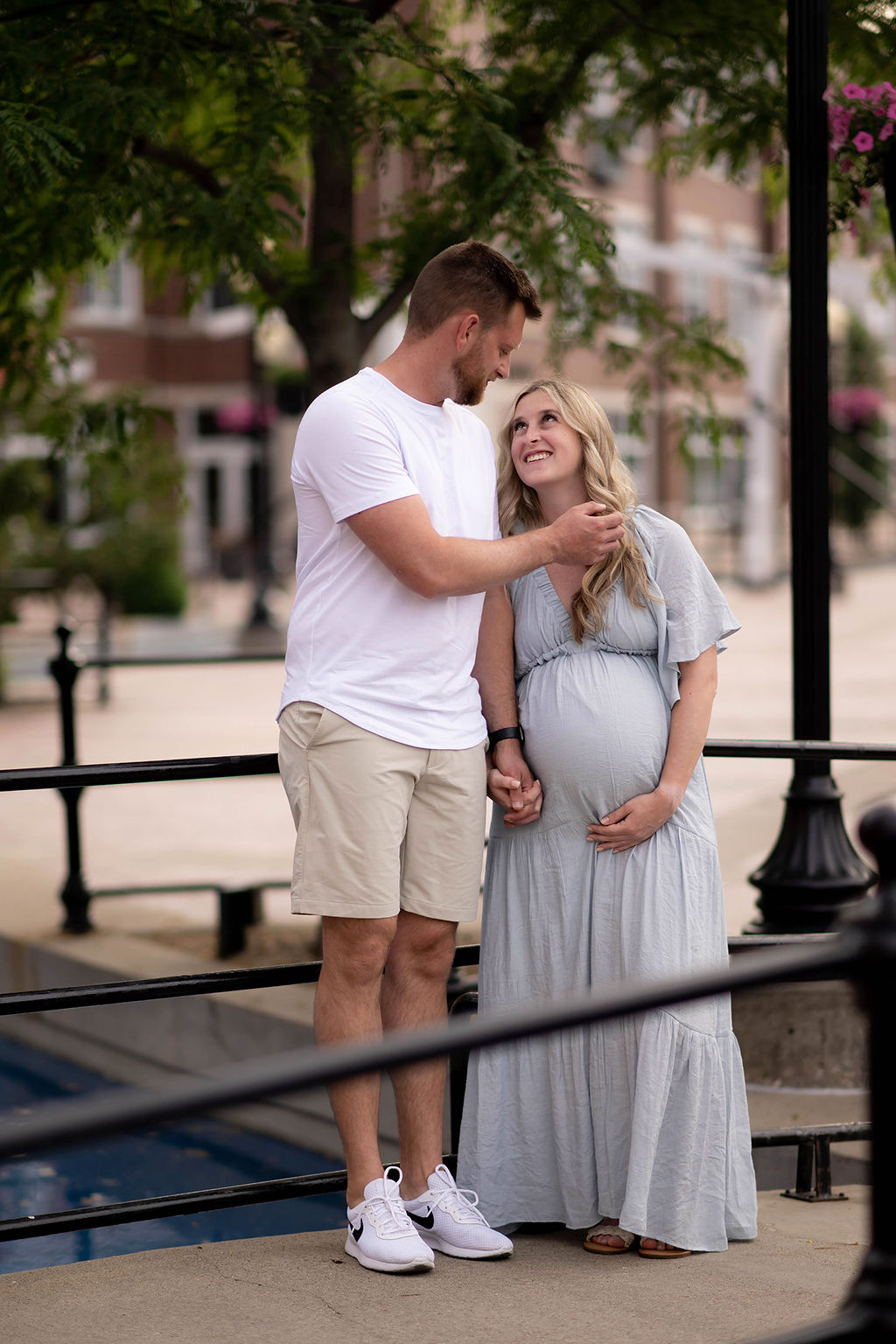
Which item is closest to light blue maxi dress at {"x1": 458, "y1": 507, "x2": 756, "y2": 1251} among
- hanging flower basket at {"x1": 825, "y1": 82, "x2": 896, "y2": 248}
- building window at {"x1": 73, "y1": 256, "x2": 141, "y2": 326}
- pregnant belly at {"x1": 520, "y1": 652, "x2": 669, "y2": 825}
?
pregnant belly at {"x1": 520, "y1": 652, "x2": 669, "y2": 825}

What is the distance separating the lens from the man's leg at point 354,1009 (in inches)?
110

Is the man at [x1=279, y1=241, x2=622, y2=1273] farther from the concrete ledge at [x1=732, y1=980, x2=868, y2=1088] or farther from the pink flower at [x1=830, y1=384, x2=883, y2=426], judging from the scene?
the pink flower at [x1=830, y1=384, x2=883, y2=426]

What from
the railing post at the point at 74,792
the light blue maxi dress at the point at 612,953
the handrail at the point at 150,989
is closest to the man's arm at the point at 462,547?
the light blue maxi dress at the point at 612,953

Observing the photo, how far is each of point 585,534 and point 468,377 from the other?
1.26ft

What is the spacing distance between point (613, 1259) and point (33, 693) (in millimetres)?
12201

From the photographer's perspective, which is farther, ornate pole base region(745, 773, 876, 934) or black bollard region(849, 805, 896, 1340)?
ornate pole base region(745, 773, 876, 934)

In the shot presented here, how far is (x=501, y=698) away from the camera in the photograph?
3.06 meters

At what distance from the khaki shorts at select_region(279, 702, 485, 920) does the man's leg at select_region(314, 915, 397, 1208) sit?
0.06 meters

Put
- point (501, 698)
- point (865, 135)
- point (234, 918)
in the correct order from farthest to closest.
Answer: point (234, 918), point (865, 135), point (501, 698)

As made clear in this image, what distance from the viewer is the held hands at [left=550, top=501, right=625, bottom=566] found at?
278 centimetres

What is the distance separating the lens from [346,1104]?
285 cm

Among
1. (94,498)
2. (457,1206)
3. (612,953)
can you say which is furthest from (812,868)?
(94,498)

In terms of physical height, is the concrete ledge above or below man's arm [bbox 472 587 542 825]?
→ below

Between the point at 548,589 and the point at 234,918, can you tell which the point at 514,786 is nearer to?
the point at 548,589
